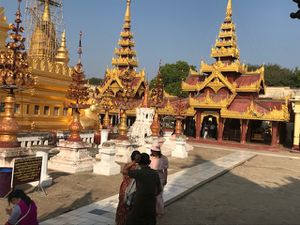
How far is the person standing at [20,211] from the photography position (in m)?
→ 4.35

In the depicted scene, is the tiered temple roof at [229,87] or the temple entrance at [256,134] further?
the temple entrance at [256,134]

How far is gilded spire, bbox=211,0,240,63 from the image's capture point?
116 ft

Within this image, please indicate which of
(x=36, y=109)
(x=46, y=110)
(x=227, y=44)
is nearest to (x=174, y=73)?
(x=227, y=44)

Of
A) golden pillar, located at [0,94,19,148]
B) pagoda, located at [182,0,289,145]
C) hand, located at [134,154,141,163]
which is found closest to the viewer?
hand, located at [134,154,141,163]

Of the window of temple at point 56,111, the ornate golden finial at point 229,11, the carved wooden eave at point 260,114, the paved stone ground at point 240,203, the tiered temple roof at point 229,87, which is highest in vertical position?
the ornate golden finial at point 229,11

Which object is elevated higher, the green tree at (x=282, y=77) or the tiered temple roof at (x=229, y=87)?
the green tree at (x=282, y=77)

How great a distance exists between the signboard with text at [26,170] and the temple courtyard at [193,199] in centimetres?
52

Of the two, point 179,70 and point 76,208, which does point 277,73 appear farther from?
point 76,208

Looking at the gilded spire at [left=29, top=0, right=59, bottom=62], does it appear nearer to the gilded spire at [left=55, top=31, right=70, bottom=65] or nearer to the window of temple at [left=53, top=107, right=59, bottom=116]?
the gilded spire at [left=55, top=31, right=70, bottom=65]

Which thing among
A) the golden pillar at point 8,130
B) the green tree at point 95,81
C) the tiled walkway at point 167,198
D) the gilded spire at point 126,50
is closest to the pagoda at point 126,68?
the gilded spire at point 126,50

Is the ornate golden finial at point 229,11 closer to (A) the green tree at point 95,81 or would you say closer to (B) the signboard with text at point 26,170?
(B) the signboard with text at point 26,170

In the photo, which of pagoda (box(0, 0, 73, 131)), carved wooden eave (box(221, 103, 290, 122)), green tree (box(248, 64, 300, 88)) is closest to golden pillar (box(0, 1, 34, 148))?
pagoda (box(0, 0, 73, 131))

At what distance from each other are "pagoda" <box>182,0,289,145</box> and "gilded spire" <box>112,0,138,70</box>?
8.98 meters

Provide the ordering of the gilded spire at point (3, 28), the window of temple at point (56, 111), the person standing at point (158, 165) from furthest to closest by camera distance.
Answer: the window of temple at point (56, 111), the gilded spire at point (3, 28), the person standing at point (158, 165)
